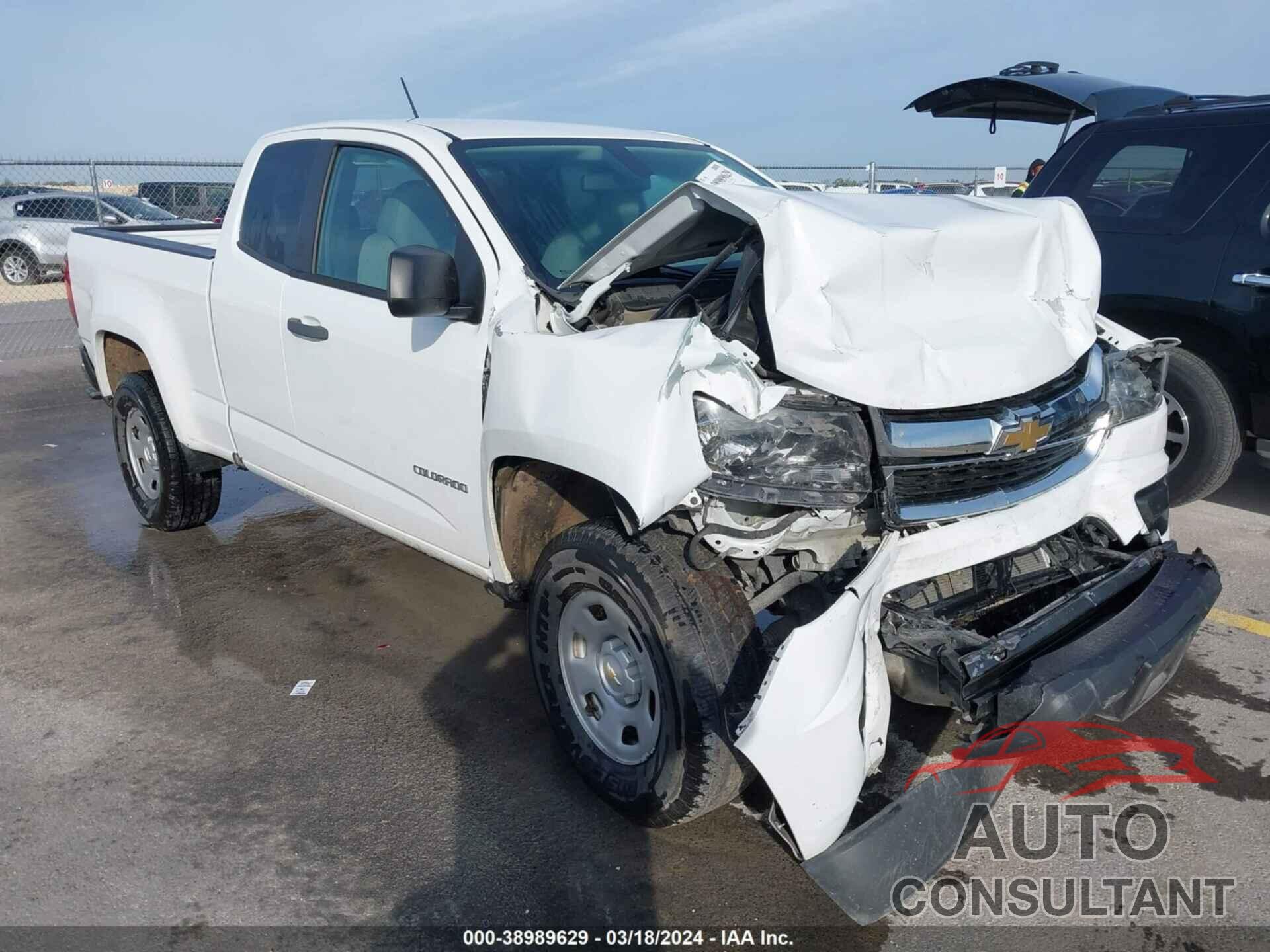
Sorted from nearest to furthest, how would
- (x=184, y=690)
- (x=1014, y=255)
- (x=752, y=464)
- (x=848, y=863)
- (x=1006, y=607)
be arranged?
1. (x=848, y=863)
2. (x=752, y=464)
3. (x=1014, y=255)
4. (x=1006, y=607)
5. (x=184, y=690)

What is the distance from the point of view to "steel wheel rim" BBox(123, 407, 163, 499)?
5.39 metres

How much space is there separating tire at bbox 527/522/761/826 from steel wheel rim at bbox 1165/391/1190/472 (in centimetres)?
345

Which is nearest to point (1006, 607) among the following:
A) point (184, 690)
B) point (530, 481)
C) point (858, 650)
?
point (858, 650)

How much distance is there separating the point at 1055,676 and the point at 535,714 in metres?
1.81

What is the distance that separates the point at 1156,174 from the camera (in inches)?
211

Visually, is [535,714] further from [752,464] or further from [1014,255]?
[1014,255]

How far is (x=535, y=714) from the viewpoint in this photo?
3.66 m

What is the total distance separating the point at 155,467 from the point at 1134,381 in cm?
460

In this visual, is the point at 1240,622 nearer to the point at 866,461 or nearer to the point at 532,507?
the point at 866,461

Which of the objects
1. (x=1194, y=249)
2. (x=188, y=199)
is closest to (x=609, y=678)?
(x=1194, y=249)

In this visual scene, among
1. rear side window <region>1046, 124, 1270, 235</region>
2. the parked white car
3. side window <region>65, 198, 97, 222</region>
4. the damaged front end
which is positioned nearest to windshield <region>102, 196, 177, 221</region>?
side window <region>65, 198, 97, 222</region>

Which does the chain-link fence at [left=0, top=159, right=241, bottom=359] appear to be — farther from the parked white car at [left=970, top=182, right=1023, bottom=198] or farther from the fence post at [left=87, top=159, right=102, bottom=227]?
the parked white car at [left=970, top=182, right=1023, bottom=198]

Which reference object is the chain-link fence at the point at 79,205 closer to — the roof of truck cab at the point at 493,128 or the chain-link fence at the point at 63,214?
the chain-link fence at the point at 63,214

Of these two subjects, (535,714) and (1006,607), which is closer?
(1006,607)
